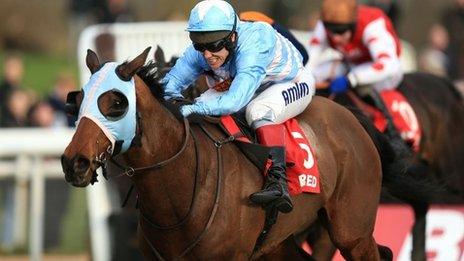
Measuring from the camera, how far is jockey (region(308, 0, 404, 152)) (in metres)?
9.59

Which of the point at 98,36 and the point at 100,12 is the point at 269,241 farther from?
the point at 100,12

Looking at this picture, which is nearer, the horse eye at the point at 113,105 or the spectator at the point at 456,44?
the horse eye at the point at 113,105

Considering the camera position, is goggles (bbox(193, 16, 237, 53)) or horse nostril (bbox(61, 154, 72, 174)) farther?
goggles (bbox(193, 16, 237, 53))

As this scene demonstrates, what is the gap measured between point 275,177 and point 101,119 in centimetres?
120

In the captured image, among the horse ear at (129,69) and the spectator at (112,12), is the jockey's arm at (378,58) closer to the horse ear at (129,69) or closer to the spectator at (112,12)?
the horse ear at (129,69)

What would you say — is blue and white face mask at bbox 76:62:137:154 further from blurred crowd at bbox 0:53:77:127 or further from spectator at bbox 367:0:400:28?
spectator at bbox 367:0:400:28

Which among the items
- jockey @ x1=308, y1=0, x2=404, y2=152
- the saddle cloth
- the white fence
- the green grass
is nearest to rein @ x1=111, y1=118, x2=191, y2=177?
jockey @ x1=308, y1=0, x2=404, y2=152

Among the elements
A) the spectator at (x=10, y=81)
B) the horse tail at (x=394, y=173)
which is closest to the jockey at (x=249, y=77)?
the horse tail at (x=394, y=173)

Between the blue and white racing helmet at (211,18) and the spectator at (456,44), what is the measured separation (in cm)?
911

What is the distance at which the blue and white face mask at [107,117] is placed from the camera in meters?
6.07

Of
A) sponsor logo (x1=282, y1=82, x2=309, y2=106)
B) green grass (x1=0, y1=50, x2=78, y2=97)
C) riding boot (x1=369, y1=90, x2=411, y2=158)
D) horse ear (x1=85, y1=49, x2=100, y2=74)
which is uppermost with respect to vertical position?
horse ear (x1=85, y1=49, x2=100, y2=74)

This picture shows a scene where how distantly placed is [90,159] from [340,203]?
80.5 inches

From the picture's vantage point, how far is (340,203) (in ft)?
24.8

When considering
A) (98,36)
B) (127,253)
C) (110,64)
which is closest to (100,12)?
(98,36)
